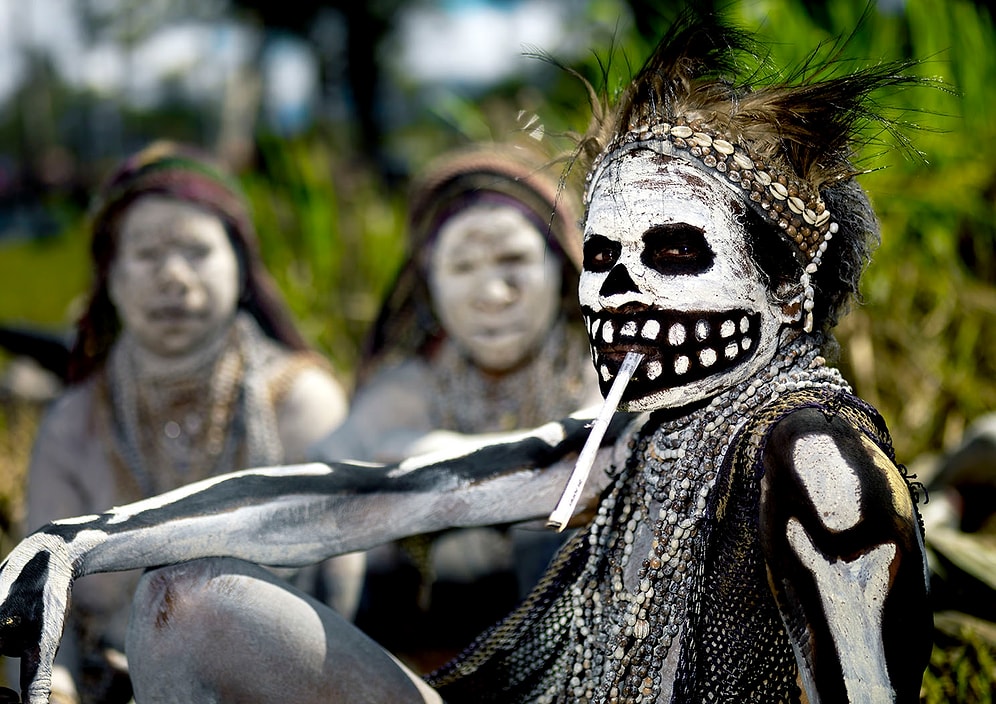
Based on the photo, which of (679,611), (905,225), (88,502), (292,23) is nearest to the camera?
(679,611)

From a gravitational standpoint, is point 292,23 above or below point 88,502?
above

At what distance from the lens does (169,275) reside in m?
2.79

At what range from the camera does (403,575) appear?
2773mm

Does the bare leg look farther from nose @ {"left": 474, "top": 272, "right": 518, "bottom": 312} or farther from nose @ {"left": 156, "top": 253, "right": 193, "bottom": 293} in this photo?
nose @ {"left": 156, "top": 253, "right": 193, "bottom": 293}

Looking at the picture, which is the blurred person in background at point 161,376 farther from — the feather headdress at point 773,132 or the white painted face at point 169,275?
the feather headdress at point 773,132

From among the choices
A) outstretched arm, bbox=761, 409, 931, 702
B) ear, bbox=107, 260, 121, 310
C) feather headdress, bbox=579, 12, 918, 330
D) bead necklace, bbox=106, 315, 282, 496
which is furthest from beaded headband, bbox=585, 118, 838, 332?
ear, bbox=107, 260, 121, 310

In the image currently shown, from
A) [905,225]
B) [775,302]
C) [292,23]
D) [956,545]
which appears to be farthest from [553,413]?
[292,23]

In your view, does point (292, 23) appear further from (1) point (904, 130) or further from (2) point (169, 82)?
(1) point (904, 130)

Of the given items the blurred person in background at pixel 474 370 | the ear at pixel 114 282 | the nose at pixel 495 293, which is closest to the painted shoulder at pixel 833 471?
the blurred person in background at pixel 474 370

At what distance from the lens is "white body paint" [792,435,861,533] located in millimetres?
1449

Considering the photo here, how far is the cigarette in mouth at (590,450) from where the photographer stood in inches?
58.4

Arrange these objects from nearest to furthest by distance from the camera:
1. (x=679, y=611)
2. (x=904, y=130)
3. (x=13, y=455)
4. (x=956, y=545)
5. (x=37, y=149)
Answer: (x=679, y=611)
(x=904, y=130)
(x=956, y=545)
(x=13, y=455)
(x=37, y=149)

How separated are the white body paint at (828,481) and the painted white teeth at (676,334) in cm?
23

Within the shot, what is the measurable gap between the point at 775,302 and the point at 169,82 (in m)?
26.4
